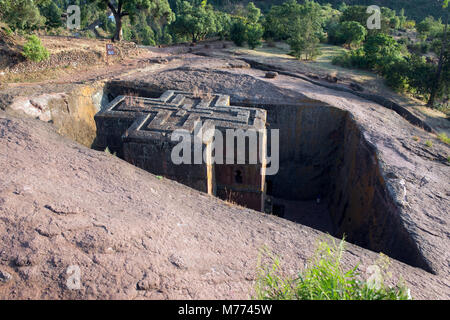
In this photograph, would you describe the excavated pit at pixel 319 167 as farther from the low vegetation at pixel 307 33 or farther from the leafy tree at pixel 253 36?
the leafy tree at pixel 253 36

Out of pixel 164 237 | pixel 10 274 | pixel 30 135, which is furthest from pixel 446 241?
pixel 30 135

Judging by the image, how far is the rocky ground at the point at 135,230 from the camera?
2939 mm

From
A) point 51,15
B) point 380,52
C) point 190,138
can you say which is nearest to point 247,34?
point 380,52

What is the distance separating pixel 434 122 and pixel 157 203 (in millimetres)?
9827

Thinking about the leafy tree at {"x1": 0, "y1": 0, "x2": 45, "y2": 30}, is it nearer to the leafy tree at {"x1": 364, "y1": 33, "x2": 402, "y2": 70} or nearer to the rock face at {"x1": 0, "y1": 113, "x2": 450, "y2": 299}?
the rock face at {"x1": 0, "y1": 113, "x2": 450, "y2": 299}

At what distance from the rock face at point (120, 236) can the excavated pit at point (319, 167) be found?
351 centimetres

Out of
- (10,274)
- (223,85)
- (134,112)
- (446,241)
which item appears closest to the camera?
(10,274)

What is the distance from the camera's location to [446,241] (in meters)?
4.59

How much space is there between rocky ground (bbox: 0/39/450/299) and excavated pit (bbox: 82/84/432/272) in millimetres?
1191

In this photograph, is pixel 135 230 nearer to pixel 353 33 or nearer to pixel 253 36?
pixel 253 36

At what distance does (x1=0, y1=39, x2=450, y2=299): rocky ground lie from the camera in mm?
2939

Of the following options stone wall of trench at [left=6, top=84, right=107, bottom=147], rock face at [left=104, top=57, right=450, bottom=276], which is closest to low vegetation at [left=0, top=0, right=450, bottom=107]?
stone wall of trench at [left=6, top=84, right=107, bottom=147]

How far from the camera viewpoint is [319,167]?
9.36m
